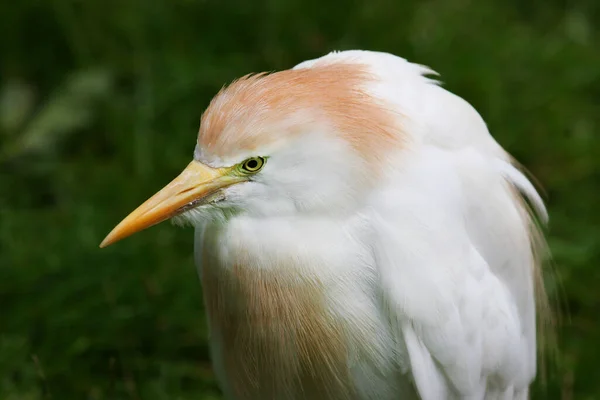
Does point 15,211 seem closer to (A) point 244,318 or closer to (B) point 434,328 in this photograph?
(A) point 244,318

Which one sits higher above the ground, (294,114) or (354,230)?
(294,114)

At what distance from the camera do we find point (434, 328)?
6.90 feet

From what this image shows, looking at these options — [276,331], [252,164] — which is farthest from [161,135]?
[252,164]

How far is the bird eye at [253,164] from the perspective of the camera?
201cm

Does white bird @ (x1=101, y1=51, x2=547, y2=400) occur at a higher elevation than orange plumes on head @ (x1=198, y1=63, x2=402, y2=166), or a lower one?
lower

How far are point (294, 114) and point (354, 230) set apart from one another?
293 millimetres

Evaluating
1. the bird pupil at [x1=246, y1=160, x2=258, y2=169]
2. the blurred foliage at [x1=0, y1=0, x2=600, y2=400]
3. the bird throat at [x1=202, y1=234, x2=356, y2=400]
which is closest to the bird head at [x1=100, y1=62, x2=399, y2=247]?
the bird pupil at [x1=246, y1=160, x2=258, y2=169]

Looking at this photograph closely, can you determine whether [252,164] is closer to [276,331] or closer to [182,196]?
[182,196]

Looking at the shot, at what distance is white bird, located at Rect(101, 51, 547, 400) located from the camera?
2.04 meters

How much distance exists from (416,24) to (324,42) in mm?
493

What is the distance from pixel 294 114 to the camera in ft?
6.60

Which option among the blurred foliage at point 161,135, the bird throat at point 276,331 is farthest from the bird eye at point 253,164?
the blurred foliage at point 161,135

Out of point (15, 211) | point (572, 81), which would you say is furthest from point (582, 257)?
point (15, 211)

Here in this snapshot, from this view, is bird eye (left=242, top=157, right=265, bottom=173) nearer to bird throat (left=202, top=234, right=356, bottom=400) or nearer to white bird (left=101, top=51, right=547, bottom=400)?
white bird (left=101, top=51, right=547, bottom=400)
